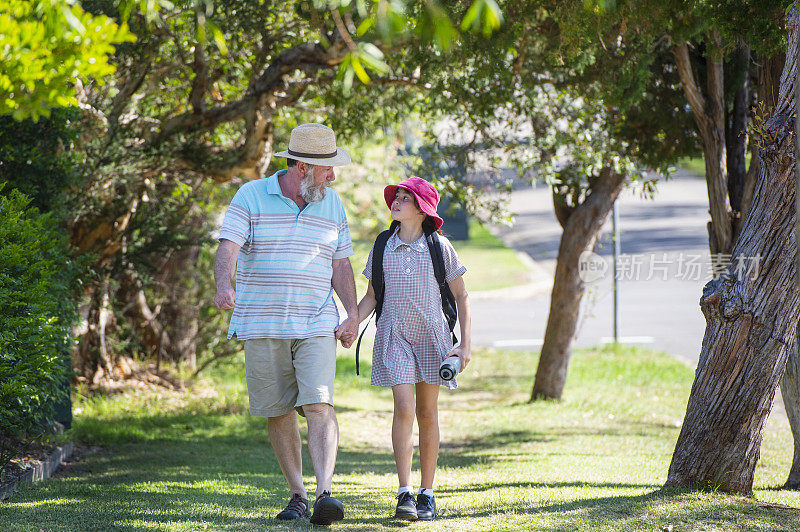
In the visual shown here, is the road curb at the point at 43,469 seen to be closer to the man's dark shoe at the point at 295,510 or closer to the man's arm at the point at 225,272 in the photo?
the man's dark shoe at the point at 295,510

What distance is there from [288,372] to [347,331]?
396mm

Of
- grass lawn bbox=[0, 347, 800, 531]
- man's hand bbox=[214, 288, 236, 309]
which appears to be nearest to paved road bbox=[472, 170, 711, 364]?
grass lawn bbox=[0, 347, 800, 531]

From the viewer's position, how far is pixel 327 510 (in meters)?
4.58

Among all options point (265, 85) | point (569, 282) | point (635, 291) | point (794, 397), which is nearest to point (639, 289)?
point (635, 291)

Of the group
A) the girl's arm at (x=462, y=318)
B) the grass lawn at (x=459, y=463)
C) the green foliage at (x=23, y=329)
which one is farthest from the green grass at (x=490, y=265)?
the girl's arm at (x=462, y=318)

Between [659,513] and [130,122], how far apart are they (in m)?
6.31

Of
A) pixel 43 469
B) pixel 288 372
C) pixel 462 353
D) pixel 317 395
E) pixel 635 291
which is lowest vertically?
pixel 43 469

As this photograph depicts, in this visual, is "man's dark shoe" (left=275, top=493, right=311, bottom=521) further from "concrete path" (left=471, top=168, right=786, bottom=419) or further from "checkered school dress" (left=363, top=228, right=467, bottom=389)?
"concrete path" (left=471, top=168, right=786, bottom=419)

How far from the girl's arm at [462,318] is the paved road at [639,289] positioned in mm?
5713

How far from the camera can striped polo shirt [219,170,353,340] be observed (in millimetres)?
4891

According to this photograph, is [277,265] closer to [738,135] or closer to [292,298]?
[292,298]

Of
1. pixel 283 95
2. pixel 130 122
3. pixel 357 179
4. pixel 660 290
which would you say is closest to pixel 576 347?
pixel 357 179

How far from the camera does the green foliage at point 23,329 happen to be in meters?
5.62

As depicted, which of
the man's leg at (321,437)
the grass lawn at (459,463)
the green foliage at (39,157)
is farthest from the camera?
the green foliage at (39,157)
